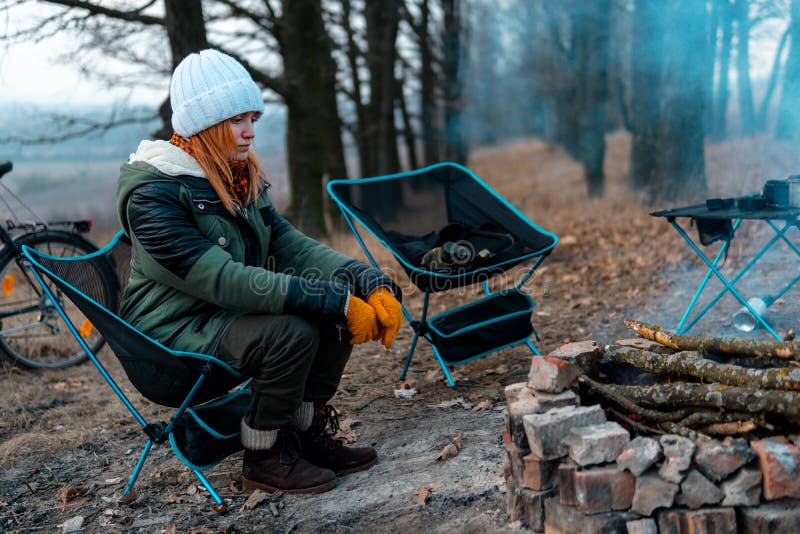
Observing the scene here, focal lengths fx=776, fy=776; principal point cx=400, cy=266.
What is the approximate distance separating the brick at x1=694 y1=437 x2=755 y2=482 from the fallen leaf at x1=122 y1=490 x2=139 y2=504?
2.10 metres

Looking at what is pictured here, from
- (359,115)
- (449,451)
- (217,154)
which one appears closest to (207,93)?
(217,154)

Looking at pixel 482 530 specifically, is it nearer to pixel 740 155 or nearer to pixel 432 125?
pixel 740 155

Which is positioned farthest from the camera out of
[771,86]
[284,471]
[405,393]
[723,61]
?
[771,86]

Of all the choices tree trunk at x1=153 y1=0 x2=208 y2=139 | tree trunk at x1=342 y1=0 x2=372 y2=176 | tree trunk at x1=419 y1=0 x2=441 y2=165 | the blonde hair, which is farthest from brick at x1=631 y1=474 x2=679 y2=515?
tree trunk at x1=419 y1=0 x2=441 y2=165

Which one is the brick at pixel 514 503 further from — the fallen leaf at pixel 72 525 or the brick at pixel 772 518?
the fallen leaf at pixel 72 525

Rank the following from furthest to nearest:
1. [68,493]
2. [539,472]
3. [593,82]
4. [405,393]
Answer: [593,82] → [405,393] → [68,493] → [539,472]

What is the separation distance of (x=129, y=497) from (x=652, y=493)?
1.99 metres

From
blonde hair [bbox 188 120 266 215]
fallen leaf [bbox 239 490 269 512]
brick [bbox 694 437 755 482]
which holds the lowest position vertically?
fallen leaf [bbox 239 490 269 512]

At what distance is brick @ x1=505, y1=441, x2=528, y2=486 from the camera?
2.42 meters

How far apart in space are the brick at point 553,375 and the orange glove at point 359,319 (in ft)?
2.03

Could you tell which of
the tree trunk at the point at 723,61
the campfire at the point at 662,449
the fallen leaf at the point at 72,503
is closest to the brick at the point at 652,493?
the campfire at the point at 662,449

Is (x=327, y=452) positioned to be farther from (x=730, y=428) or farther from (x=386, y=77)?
(x=386, y=77)

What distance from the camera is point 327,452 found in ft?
10.0

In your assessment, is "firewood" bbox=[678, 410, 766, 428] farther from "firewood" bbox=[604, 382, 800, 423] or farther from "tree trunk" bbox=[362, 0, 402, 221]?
"tree trunk" bbox=[362, 0, 402, 221]
